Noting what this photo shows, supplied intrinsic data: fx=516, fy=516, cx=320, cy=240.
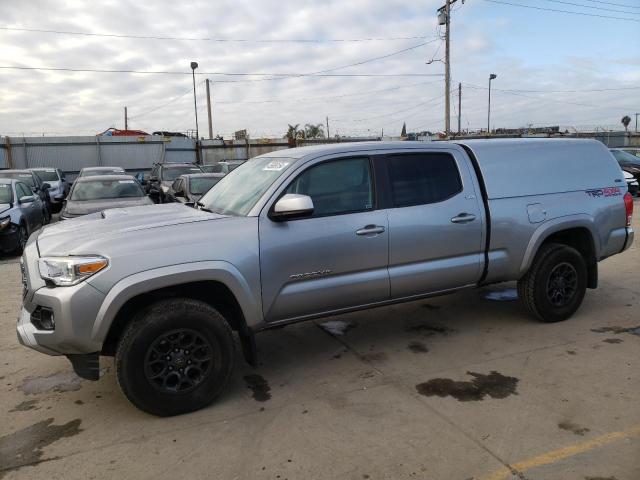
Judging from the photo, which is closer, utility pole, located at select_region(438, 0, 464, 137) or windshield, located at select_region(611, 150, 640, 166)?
windshield, located at select_region(611, 150, 640, 166)

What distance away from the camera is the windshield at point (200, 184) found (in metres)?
11.4

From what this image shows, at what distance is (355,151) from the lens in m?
4.33

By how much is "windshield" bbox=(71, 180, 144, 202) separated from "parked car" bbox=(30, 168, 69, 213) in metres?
7.12

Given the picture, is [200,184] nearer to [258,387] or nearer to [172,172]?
[172,172]

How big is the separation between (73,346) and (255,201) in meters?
1.61

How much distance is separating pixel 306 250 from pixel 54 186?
1667 cm

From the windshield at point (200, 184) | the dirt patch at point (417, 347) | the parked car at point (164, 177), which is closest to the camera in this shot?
the dirt patch at point (417, 347)

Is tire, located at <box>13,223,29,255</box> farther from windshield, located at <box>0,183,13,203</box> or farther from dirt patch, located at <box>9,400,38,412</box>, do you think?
dirt patch, located at <box>9,400,38,412</box>

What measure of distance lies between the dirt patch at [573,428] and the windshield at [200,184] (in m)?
9.30

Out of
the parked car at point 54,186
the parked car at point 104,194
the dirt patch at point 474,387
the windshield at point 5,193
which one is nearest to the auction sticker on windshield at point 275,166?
the dirt patch at point 474,387

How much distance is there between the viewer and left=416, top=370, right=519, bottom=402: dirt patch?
3775 millimetres

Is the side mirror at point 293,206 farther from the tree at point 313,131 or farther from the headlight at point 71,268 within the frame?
the tree at point 313,131

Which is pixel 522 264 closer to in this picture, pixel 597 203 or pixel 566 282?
pixel 566 282

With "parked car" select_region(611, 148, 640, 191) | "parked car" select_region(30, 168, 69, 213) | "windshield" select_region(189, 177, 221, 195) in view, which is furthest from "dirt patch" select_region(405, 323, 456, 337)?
"parked car" select_region(611, 148, 640, 191)
